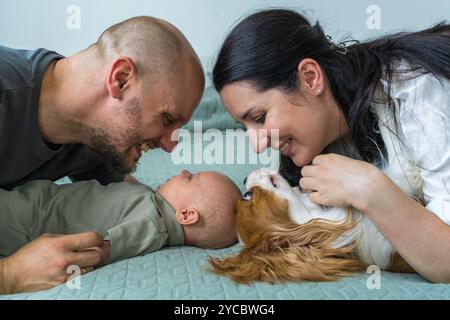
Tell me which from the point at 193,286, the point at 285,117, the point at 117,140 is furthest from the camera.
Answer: the point at 117,140

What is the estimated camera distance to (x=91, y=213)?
1276 mm

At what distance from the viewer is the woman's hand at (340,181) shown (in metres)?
1.04

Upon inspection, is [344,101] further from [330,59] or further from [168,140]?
[168,140]

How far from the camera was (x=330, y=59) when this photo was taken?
1287 millimetres

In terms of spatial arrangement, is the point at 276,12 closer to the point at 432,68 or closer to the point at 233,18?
the point at 432,68

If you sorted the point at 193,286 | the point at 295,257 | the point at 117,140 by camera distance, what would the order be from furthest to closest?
1. the point at 117,140
2. the point at 295,257
3. the point at 193,286

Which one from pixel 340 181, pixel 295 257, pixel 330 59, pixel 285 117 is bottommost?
pixel 295 257

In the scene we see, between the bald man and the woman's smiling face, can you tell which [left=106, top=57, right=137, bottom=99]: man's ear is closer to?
the bald man

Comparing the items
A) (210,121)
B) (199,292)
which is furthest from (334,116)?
(210,121)

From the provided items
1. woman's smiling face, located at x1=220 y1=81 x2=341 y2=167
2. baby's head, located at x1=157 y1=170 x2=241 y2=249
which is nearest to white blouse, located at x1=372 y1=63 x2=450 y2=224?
woman's smiling face, located at x1=220 y1=81 x2=341 y2=167

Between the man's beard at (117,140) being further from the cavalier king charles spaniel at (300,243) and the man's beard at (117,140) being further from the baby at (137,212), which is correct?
the cavalier king charles spaniel at (300,243)

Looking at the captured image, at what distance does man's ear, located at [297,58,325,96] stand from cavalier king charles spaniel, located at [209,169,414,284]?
25 cm

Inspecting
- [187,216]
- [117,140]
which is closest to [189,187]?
[187,216]

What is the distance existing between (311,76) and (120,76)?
457mm
